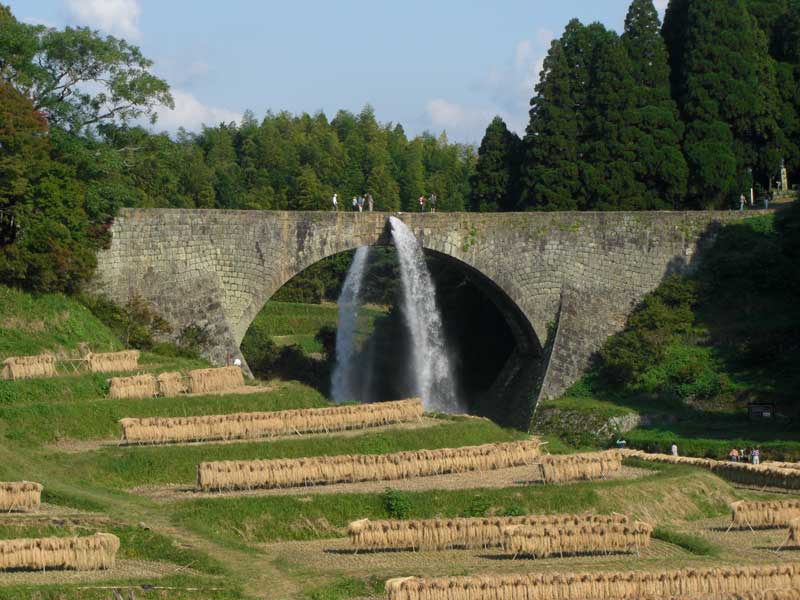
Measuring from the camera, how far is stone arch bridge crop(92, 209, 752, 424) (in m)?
50.9

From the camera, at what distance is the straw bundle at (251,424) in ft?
127

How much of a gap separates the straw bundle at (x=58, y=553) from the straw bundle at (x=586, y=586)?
5227 millimetres

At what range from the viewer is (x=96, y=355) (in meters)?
44.8

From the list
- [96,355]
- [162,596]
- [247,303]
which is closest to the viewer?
[162,596]

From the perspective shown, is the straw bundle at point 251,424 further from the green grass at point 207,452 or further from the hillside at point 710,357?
the hillside at point 710,357

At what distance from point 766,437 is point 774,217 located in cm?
1290

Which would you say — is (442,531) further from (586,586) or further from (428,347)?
(428,347)

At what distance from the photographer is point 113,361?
148 feet

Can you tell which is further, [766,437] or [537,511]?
[766,437]

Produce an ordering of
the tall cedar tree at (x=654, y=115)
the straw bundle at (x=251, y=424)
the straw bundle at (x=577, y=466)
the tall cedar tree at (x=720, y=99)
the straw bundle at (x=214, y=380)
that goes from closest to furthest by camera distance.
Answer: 1. the straw bundle at (x=577, y=466)
2. the straw bundle at (x=251, y=424)
3. the straw bundle at (x=214, y=380)
4. the tall cedar tree at (x=654, y=115)
5. the tall cedar tree at (x=720, y=99)

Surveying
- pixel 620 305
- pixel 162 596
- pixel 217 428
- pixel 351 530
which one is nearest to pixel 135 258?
pixel 217 428

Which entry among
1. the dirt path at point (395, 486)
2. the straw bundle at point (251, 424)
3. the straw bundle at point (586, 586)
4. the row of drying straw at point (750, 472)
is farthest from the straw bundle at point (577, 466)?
the straw bundle at point (586, 586)

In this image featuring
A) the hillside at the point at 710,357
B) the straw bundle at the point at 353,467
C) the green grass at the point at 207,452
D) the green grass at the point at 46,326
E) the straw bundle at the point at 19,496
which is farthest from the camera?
the hillside at the point at 710,357

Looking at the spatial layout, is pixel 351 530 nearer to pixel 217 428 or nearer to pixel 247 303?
pixel 217 428
